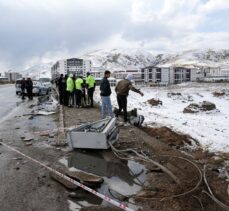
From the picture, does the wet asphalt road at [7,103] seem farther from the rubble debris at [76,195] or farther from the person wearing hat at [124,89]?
the rubble debris at [76,195]

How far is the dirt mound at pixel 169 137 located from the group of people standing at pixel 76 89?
292 inches

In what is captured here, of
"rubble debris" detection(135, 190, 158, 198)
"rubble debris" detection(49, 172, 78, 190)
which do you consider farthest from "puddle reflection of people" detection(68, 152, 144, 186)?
"rubble debris" detection(49, 172, 78, 190)

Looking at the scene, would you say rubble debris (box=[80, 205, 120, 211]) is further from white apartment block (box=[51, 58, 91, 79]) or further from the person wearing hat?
white apartment block (box=[51, 58, 91, 79])

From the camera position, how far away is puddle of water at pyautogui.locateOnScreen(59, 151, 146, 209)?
581 cm

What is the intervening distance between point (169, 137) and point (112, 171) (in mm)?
4250

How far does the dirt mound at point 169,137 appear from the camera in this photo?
10.2 m

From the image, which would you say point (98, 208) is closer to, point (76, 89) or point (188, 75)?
point (76, 89)

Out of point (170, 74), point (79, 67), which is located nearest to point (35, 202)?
point (79, 67)

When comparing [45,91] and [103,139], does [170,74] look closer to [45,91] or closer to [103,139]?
[45,91]

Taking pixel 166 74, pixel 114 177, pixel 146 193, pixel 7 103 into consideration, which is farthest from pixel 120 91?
pixel 166 74

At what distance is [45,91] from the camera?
111ft

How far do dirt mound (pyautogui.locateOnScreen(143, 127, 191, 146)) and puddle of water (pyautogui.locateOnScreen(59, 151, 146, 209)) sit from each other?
2.70m

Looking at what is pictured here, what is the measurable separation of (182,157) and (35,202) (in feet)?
12.2

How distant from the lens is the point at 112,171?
7000mm
